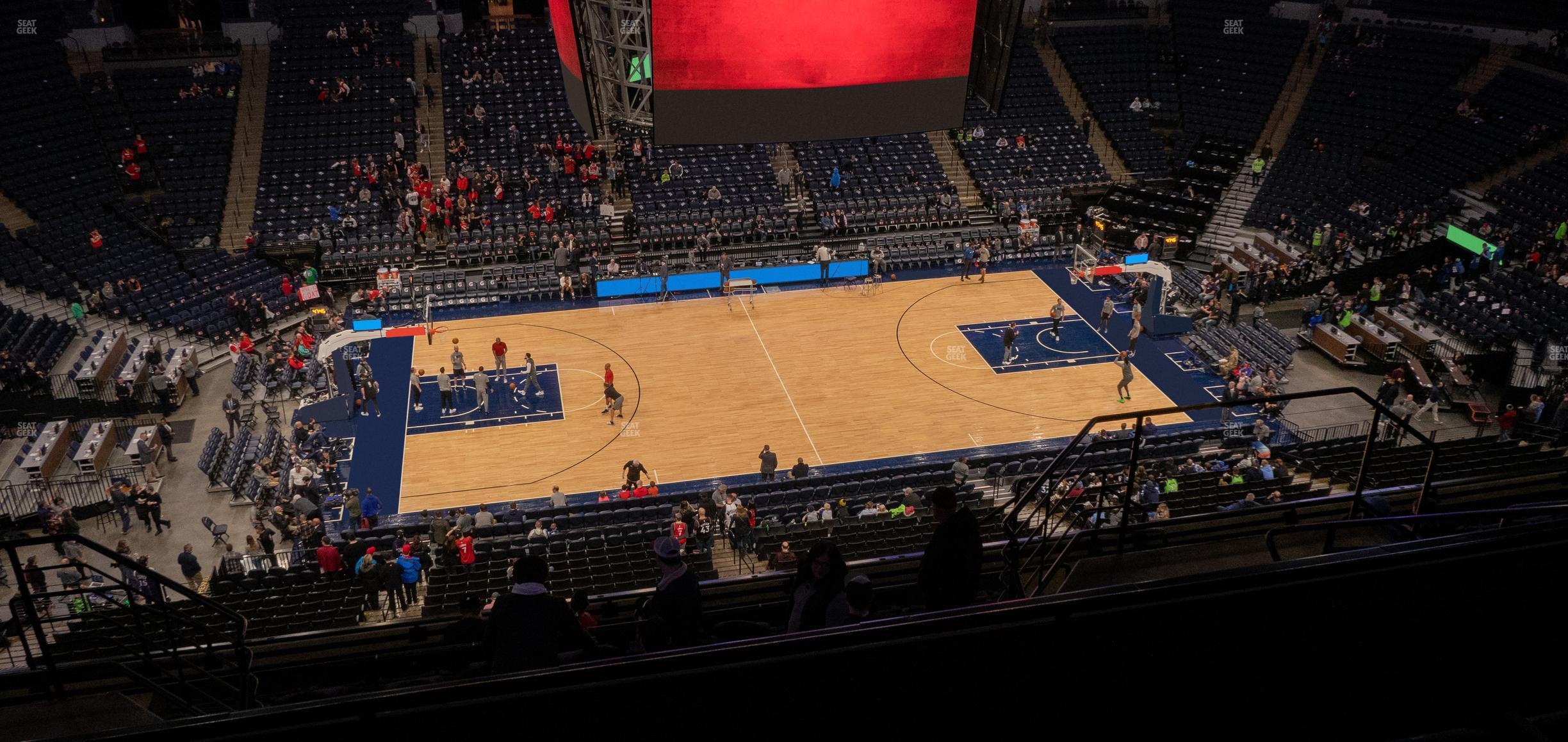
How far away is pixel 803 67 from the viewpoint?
11.5m

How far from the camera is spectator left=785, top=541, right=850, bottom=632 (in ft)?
22.2

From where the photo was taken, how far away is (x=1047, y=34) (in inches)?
1945

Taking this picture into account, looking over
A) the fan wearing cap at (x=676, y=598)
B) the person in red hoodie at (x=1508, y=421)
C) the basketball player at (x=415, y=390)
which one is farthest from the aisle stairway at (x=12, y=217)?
the person in red hoodie at (x=1508, y=421)

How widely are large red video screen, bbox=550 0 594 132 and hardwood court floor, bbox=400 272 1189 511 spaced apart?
13.3m

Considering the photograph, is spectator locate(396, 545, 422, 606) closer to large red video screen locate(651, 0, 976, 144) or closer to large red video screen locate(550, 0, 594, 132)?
large red video screen locate(550, 0, 594, 132)

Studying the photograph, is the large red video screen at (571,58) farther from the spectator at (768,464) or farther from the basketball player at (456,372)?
the basketball player at (456,372)

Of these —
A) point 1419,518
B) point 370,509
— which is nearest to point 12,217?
point 370,509

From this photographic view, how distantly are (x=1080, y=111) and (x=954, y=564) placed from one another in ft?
140

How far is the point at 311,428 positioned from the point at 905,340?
15956 mm

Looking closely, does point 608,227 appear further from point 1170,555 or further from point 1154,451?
point 1170,555

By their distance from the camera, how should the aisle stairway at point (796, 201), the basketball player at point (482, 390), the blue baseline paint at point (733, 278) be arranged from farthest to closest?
the aisle stairway at point (796, 201) < the blue baseline paint at point (733, 278) < the basketball player at point (482, 390)

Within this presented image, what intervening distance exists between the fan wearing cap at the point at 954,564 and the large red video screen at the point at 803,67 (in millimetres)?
6033

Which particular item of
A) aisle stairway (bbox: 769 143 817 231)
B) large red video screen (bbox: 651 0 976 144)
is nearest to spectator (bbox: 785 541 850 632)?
large red video screen (bbox: 651 0 976 144)

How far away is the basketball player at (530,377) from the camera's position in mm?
28000
